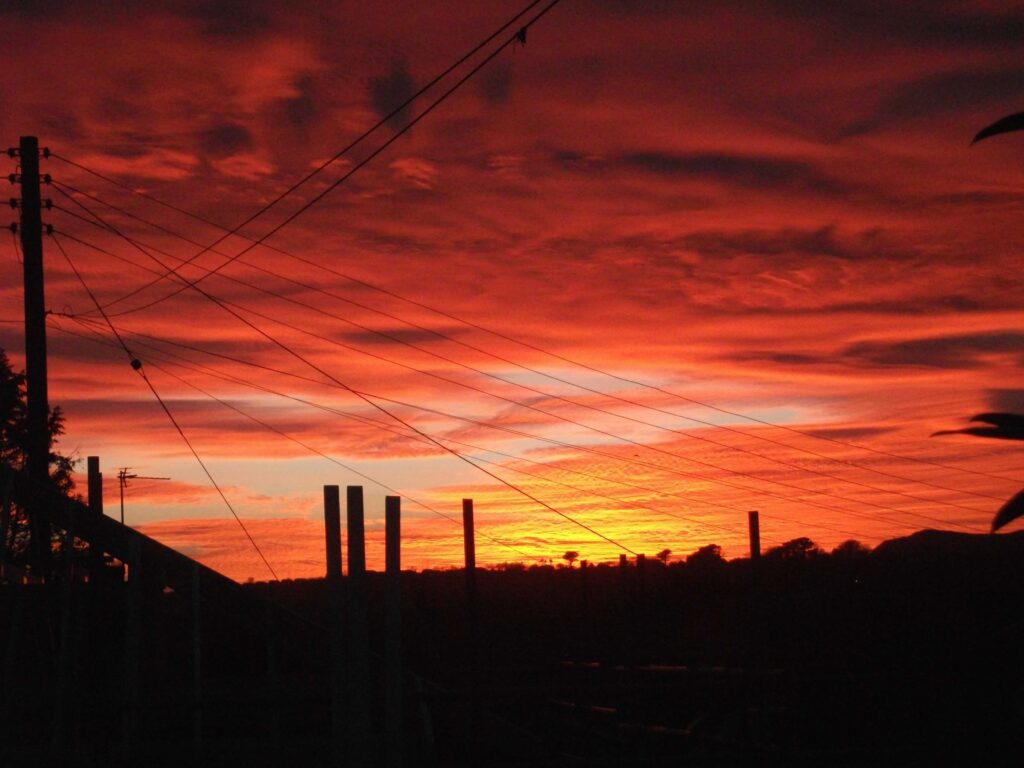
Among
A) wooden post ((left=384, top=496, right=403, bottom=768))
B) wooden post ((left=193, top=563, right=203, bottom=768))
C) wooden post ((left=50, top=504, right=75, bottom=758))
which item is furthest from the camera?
wooden post ((left=50, top=504, right=75, bottom=758))

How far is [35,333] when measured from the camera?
62.2 ft

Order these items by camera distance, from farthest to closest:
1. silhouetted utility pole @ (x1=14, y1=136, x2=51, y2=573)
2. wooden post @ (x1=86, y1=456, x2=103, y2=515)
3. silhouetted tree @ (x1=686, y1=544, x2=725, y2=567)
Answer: silhouetted tree @ (x1=686, y1=544, x2=725, y2=567) < silhouetted utility pole @ (x1=14, y1=136, x2=51, y2=573) < wooden post @ (x1=86, y1=456, x2=103, y2=515)

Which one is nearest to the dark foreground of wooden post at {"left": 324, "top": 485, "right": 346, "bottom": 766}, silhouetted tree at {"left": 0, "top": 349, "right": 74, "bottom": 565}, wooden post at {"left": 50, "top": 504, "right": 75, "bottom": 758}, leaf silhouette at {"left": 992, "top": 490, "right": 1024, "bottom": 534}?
wooden post at {"left": 50, "top": 504, "right": 75, "bottom": 758}

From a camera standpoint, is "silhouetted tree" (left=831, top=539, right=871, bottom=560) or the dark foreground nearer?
the dark foreground

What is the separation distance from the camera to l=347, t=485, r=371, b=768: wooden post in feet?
32.1

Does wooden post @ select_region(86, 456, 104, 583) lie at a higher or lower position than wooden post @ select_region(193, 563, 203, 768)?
higher

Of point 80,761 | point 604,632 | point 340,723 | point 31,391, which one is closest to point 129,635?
point 80,761

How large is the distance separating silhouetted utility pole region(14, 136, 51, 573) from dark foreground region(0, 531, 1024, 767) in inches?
68.7

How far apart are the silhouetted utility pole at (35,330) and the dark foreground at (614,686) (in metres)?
1.75

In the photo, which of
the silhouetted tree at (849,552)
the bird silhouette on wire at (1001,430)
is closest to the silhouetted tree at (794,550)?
→ the silhouetted tree at (849,552)

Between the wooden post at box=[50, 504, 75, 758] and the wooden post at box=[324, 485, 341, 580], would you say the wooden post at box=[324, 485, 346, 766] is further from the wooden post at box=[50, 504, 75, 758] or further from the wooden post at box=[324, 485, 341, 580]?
the wooden post at box=[50, 504, 75, 758]

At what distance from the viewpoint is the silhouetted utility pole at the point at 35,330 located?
1850cm

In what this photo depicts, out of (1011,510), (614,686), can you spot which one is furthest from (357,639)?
(1011,510)

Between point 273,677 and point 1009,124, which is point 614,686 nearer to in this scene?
point 273,677
